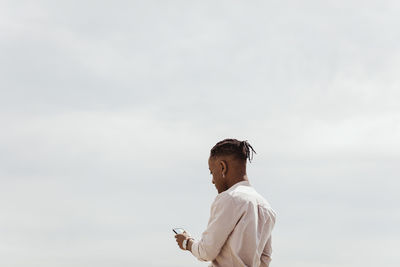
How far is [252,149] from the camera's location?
9109 mm

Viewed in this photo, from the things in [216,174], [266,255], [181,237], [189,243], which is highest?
[216,174]

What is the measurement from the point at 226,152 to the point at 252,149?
1.35ft

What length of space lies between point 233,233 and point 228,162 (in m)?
0.99

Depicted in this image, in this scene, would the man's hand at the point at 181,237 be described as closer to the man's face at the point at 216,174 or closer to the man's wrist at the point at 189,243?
the man's wrist at the point at 189,243

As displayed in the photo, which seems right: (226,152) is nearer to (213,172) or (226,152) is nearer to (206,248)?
(213,172)

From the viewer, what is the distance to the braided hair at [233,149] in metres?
8.94

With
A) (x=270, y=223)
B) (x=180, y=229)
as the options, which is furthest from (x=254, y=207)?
(x=180, y=229)

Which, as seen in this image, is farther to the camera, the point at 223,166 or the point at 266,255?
the point at 266,255

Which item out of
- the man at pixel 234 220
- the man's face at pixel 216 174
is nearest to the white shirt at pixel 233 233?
the man at pixel 234 220

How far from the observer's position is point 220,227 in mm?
8523

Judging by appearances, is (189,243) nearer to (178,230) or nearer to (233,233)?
(178,230)

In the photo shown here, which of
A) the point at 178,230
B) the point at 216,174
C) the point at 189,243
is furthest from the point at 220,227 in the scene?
the point at 178,230

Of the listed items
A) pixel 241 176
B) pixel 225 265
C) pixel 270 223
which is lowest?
pixel 225 265

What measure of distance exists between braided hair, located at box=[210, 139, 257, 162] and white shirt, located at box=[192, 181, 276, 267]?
463 mm
